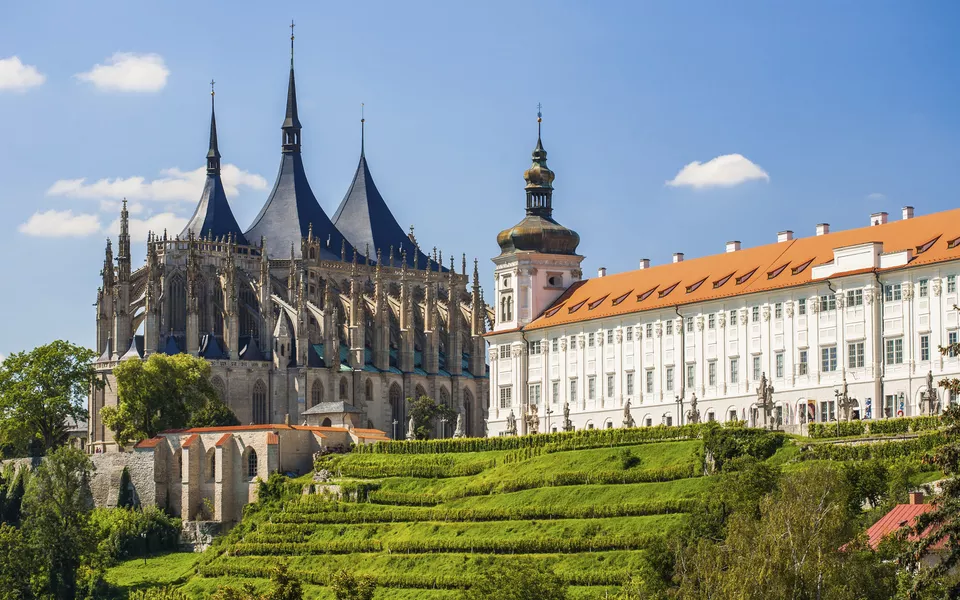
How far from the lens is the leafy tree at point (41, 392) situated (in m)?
106

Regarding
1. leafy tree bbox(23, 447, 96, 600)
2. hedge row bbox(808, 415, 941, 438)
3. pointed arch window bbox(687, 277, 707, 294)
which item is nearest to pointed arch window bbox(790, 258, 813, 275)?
pointed arch window bbox(687, 277, 707, 294)

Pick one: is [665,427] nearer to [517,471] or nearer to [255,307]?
[517,471]

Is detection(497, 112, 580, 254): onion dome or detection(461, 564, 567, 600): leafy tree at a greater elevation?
detection(497, 112, 580, 254): onion dome

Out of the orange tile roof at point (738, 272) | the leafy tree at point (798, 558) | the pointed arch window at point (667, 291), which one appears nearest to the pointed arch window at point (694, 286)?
the orange tile roof at point (738, 272)

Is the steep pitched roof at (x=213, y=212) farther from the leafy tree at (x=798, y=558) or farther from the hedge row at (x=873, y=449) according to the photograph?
the leafy tree at (x=798, y=558)

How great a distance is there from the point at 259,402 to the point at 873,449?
58805mm

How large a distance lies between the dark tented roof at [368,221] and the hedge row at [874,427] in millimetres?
71171

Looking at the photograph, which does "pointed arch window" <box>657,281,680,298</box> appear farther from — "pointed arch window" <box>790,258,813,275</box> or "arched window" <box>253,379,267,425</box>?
"arched window" <box>253,379,267,425</box>

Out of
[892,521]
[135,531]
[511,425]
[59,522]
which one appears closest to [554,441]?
[511,425]

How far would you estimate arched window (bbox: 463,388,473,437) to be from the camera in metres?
131

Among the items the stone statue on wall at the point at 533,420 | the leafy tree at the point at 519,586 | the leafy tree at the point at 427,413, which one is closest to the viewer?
the leafy tree at the point at 519,586

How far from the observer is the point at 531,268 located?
98.4 m

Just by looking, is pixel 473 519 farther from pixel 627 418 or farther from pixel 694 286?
pixel 694 286

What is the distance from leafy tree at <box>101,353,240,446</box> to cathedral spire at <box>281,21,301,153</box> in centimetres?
3417
